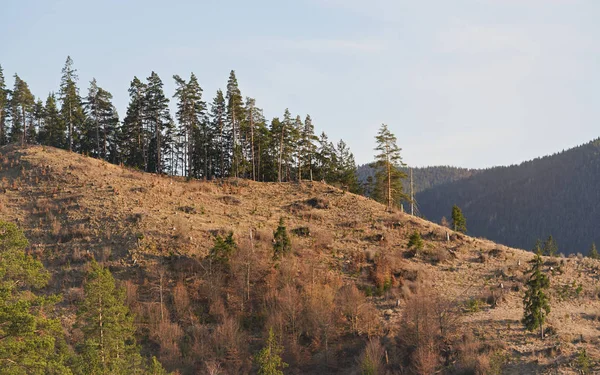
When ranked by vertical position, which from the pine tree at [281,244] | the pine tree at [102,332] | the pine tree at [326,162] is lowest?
the pine tree at [102,332]

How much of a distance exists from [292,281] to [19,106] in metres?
61.0

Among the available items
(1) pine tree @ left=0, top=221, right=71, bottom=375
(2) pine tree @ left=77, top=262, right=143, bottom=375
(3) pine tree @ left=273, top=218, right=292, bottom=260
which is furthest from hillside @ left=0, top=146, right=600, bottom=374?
(1) pine tree @ left=0, top=221, right=71, bottom=375

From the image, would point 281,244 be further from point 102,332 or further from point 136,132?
point 136,132

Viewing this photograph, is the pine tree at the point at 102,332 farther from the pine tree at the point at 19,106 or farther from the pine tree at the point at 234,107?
the pine tree at the point at 19,106

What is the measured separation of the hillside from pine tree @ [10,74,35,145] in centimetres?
1965

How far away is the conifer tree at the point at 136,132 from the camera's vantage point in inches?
2628

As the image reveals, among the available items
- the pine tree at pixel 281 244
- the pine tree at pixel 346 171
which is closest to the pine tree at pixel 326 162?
the pine tree at pixel 346 171

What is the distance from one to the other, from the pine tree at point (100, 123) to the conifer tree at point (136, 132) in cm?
191

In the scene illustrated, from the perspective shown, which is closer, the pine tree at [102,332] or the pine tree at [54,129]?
the pine tree at [102,332]

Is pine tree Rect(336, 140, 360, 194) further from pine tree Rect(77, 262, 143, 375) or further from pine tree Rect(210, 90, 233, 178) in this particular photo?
pine tree Rect(77, 262, 143, 375)

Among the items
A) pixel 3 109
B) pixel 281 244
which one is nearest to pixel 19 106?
pixel 3 109

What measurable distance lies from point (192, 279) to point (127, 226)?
9.77 meters

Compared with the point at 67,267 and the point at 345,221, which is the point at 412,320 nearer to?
the point at 345,221

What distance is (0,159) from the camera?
55.6 m
